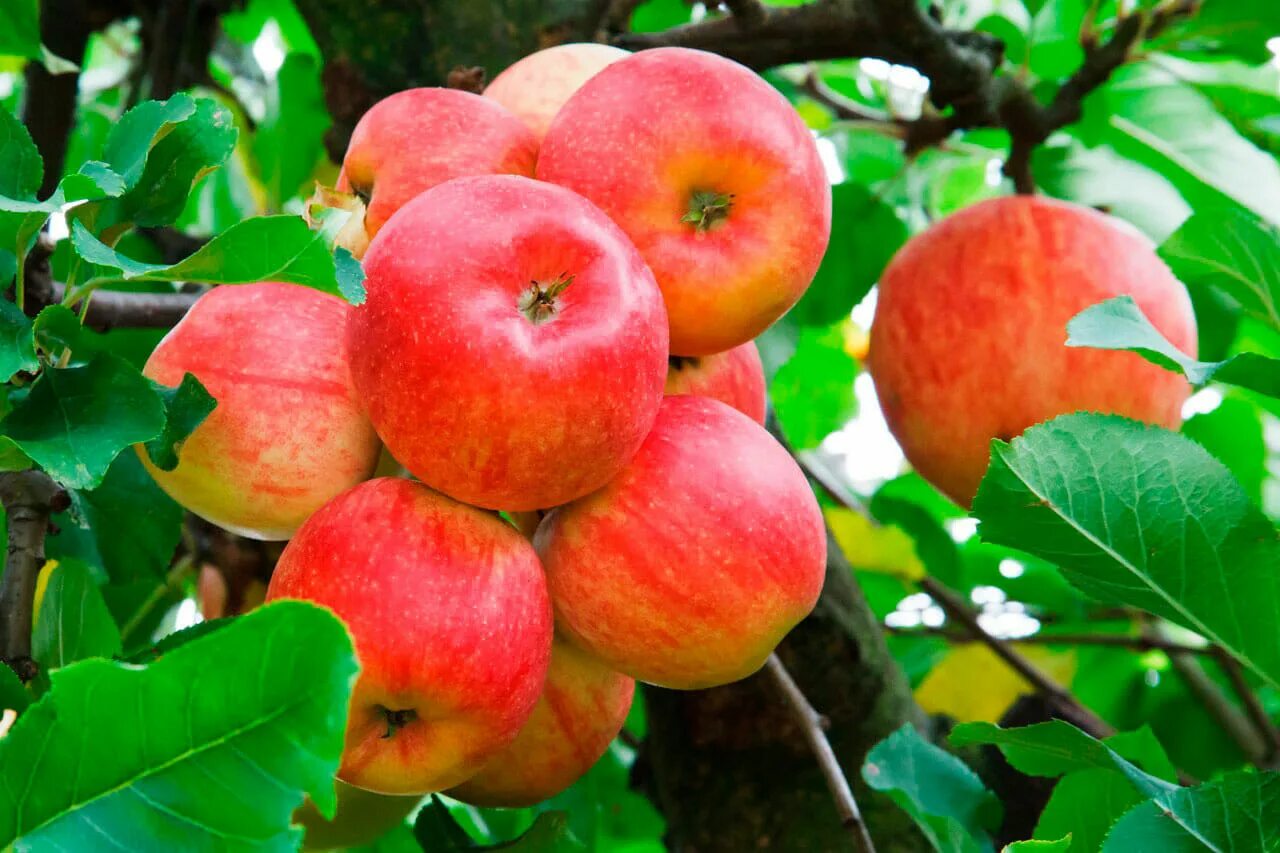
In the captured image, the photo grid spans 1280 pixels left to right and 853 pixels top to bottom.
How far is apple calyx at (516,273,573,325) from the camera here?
2.21 feet

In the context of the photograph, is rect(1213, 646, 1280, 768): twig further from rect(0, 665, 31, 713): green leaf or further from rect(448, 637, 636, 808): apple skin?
rect(0, 665, 31, 713): green leaf

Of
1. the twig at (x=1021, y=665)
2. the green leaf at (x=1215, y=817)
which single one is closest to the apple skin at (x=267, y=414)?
the green leaf at (x=1215, y=817)

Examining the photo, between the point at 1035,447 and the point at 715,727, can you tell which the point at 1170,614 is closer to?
the point at 1035,447

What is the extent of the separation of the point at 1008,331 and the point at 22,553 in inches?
30.7

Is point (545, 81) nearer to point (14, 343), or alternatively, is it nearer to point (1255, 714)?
point (14, 343)

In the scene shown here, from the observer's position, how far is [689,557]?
0.71 m

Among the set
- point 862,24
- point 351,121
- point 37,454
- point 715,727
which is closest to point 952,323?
point 862,24

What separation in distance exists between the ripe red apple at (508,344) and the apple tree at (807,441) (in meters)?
0.01

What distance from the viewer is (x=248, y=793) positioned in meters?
0.53

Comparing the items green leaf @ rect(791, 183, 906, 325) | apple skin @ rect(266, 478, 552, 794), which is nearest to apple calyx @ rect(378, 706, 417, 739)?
apple skin @ rect(266, 478, 552, 794)

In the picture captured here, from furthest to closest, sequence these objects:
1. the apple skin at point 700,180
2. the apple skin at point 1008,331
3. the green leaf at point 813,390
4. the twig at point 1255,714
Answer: the green leaf at point 813,390 → the twig at point 1255,714 → the apple skin at point 1008,331 → the apple skin at point 700,180

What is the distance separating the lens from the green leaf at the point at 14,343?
2.12 feet

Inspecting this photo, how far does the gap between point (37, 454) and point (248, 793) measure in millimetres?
230

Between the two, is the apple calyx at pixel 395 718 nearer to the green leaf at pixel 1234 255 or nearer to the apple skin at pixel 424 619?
the apple skin at pixel 424 619
